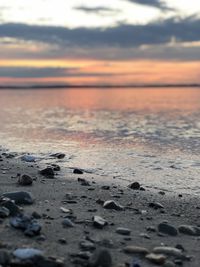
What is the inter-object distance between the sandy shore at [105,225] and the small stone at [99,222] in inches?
1.3

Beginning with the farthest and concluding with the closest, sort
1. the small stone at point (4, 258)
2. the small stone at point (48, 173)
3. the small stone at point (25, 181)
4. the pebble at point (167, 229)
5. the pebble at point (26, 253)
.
Result: the small stone at point (48, 173) → the small stone at point (25, 181) → the pebble at point (167, 229) → the pebble at point (26, 253) → the small stone at point (4, 258)

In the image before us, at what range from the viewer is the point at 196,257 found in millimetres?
5840

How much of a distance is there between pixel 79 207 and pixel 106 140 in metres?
12.7

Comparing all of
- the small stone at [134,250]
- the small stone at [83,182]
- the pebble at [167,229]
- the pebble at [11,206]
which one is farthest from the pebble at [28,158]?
the small stone at [134,250]

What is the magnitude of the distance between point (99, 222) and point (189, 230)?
131cm

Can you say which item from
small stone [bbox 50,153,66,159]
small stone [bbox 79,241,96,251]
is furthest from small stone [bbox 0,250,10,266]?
small stone [bbox 50,153,66,159]

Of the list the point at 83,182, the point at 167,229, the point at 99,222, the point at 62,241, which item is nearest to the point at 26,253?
the point at 62,241

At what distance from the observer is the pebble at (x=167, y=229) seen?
675cm

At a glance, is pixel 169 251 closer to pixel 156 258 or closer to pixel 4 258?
pixel 156 258

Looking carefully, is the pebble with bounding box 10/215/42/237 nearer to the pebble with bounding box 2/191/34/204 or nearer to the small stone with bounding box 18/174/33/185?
the pebble with bounding box 2/191/34/204

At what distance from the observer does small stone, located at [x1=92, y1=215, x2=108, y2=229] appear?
6.63 meters

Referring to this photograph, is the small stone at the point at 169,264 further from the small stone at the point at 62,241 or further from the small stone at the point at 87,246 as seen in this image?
the small stone at the point at 62,241

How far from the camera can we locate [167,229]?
6.80 m

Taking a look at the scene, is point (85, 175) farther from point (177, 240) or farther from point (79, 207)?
point (177, 240)
